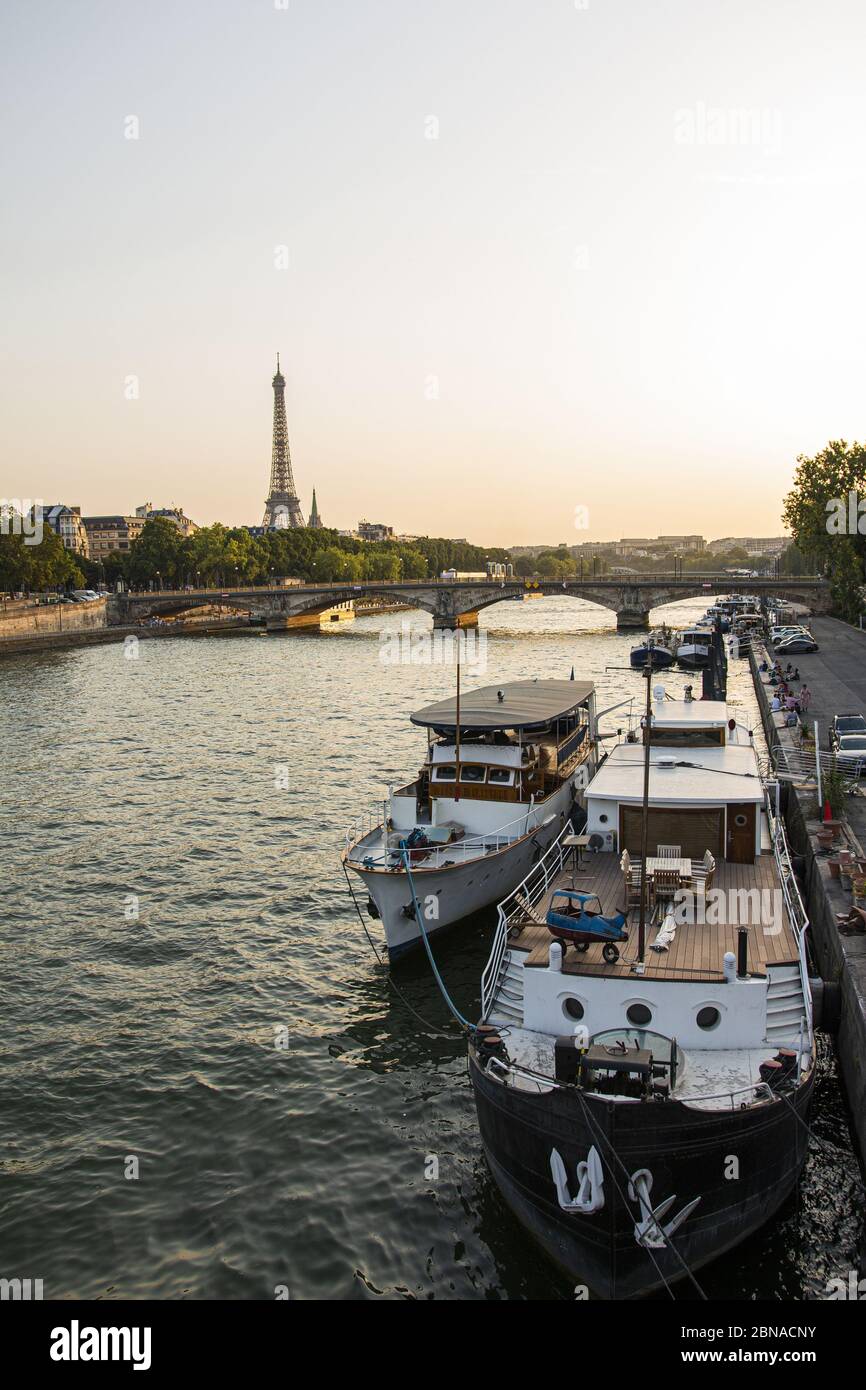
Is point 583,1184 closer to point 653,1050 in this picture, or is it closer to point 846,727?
point 653,1050

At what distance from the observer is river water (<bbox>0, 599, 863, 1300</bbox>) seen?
43.8 ft

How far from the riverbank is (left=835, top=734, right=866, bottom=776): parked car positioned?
87 centimetres

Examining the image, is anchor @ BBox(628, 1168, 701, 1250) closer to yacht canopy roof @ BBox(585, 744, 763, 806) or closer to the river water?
the river water

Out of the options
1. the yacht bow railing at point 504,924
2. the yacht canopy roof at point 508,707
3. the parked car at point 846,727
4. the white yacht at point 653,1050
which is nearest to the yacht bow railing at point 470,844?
the yacht bow railing at point 504,924

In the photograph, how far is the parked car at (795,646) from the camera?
230ft

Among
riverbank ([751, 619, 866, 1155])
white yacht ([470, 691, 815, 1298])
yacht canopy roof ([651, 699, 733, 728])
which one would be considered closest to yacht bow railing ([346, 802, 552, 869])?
yacht canopy roof ([651, 699, 733, 728])

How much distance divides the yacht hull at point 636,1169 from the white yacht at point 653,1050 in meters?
0.02

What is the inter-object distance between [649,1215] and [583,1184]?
0.80 m

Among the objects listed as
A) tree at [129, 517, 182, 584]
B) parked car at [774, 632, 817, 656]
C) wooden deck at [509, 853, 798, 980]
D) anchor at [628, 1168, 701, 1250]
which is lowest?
anchor at [628, 1168, 701, 1250]

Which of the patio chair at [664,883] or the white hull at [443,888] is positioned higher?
the patio chair at [664,883]

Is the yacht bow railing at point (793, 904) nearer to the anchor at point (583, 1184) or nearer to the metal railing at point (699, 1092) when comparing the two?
the metal railing at point (699, 1092)

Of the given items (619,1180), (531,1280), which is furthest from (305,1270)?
(619,1180)
